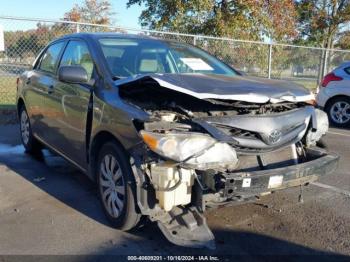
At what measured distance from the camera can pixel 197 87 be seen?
374cm

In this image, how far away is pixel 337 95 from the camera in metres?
10.2

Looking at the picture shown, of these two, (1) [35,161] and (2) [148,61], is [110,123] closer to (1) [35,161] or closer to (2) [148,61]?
(2) [148,61]

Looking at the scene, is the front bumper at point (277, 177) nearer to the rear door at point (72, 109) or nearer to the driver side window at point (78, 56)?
the rear door at point (72, 109)

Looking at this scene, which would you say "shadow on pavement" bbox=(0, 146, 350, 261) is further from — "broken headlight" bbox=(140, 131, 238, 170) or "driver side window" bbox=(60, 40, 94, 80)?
"driver side window" bbox=(60, 40, 94, 80)

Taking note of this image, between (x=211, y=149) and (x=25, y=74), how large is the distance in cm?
425

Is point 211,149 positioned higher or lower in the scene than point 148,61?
lower

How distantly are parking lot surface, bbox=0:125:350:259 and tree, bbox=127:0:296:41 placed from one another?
38.1 feet

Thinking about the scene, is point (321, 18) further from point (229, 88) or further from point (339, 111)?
A: point (229, 88)

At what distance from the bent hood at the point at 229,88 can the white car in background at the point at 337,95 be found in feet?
20.3

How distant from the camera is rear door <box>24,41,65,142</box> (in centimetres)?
565

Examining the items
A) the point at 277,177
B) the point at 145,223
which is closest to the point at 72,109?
the point at 145,223

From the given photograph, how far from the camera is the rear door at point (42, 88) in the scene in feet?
18.5

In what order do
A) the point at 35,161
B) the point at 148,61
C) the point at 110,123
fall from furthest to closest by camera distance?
the point at 35,161
the point at 148,61
the point at 110,123

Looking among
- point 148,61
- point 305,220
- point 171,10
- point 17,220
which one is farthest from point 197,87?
point 171,10
